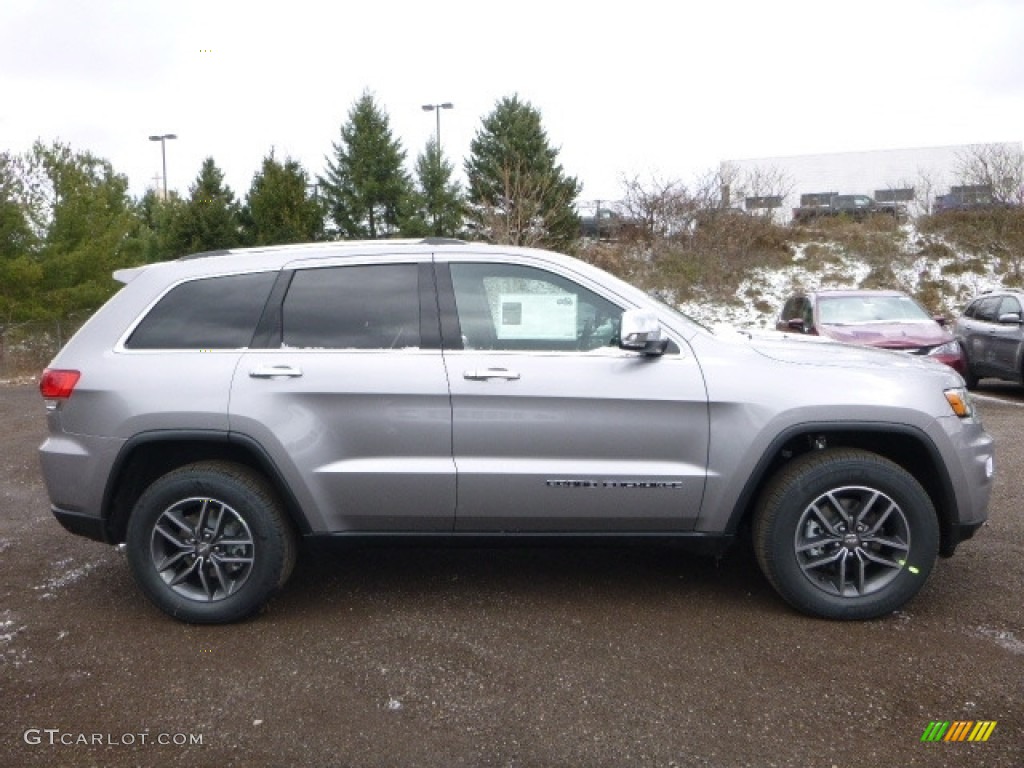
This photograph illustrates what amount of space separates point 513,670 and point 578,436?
3.46 ft

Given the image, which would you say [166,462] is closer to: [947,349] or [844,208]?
[947,349]

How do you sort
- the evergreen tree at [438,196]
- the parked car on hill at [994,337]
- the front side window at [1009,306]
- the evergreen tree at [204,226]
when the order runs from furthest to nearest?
1. the evergreen tree at [438,196]
2. the evergreen tree at [204,226]
3. the front side window at [1009,306]
4. the parked car on hill at [994,337]

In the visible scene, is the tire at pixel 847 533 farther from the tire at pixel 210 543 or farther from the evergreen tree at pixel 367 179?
the evergreen tree at pixel 367 179

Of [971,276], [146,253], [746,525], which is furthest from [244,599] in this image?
[971,276]

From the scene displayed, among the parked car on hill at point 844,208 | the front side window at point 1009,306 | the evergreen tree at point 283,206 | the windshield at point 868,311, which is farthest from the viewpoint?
the parked car on hill at point 844,208

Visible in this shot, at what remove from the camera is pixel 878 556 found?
4.31 meters

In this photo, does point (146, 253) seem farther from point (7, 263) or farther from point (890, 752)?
point (890, 752)

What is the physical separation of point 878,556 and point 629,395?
54.0 inches

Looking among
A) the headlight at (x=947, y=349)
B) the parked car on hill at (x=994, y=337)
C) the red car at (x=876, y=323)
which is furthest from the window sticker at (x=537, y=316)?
the parked car on hill at (x=994, y=337)

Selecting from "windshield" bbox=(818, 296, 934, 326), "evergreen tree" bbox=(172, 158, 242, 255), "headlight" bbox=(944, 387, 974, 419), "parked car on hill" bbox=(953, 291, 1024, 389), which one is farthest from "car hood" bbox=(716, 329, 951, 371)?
"evergreen tree" bbox=(172, 158, 242, 255)

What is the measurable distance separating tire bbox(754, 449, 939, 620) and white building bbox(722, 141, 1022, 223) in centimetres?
2371

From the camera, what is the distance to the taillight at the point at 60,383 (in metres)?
4.41

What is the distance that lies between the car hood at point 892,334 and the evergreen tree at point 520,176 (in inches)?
504

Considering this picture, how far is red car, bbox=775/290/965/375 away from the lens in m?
10.8
